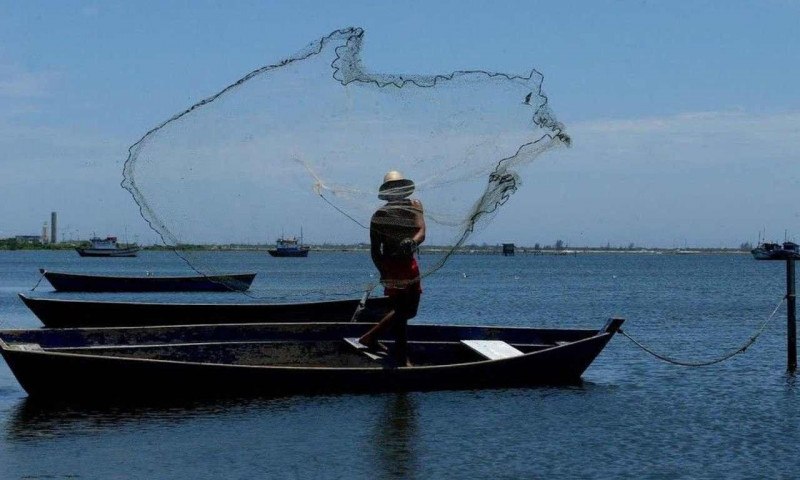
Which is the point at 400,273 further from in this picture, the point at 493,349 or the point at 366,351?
the point at 493,349

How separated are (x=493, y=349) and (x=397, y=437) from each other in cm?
453

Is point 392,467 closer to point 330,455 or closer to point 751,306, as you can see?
point 330,455

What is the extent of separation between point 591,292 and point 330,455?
61.4 meters

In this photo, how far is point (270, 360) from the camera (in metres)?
20.1

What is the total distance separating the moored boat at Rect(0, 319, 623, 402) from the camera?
1680 cm

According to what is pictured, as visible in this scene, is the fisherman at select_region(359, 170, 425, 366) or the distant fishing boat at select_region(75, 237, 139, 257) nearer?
the fisherman at select_region(359, 170, 425, 366)

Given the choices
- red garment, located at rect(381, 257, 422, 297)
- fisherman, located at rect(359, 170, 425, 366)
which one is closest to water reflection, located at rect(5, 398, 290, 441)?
fisherman, located at rect(359, 170, 425, 366)

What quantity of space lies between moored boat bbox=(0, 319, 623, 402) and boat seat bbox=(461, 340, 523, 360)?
24 mm

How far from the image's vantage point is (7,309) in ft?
159

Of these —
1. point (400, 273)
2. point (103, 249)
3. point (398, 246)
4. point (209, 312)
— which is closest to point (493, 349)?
point (400, 273)

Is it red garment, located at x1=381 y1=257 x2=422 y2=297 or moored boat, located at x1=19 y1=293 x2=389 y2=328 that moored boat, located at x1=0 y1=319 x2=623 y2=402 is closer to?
red garment, located at x1=381 y1=257 x2=422 y2=297

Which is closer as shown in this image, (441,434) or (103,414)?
(441,434)

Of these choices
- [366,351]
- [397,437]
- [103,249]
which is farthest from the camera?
[103,249]

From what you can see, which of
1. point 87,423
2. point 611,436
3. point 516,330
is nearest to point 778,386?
point 516,330
